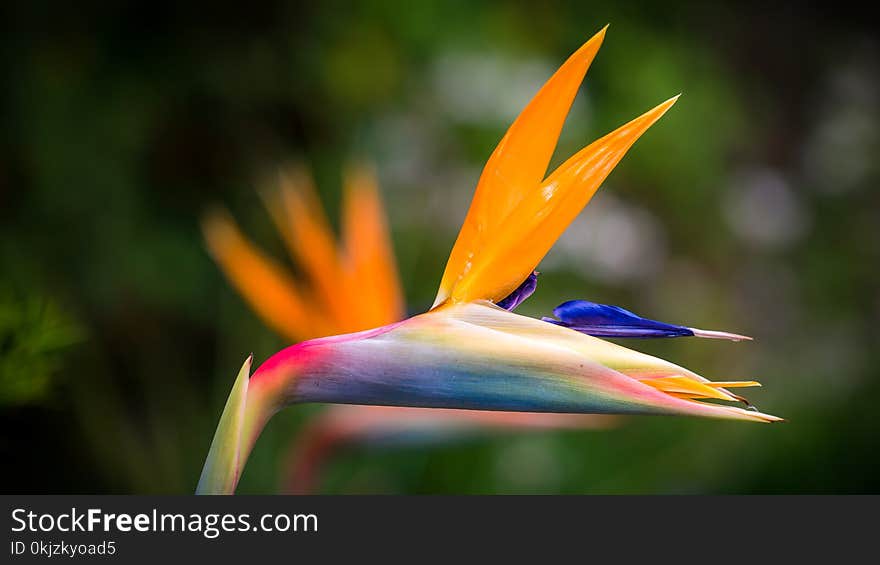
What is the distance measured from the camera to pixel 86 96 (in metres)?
1.30

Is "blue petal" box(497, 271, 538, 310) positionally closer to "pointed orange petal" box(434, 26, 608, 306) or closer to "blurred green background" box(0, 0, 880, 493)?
"pointed orange petal" box(434, 26, 608, 306)

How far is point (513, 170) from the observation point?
396mm

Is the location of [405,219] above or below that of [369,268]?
above

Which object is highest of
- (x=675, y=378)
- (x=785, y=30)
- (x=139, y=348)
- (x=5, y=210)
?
(x=785, y=30)

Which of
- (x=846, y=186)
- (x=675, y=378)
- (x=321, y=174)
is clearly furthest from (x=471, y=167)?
(x=675, y=378)

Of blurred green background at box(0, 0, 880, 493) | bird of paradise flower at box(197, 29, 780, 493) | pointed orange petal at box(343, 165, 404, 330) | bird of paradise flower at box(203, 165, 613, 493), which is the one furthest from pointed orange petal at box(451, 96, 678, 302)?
blurred green background at box(0, 0, 880, 493)

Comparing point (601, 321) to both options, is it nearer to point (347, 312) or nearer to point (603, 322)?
point (603, 322)

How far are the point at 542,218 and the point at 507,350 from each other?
6cm

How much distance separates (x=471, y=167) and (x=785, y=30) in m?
1.15

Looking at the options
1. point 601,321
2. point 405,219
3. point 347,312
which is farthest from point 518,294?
point 405,219

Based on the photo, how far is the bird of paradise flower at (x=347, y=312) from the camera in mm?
690

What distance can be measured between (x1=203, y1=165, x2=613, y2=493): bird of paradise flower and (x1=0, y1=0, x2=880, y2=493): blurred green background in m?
0.17

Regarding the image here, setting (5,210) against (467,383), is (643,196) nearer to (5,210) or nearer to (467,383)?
(5,210)

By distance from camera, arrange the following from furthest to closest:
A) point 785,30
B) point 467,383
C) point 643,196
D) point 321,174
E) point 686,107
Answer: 1. point 785,30
2. point 643,196
3. point 686,107
4. point 321,174
5. point 467,383
